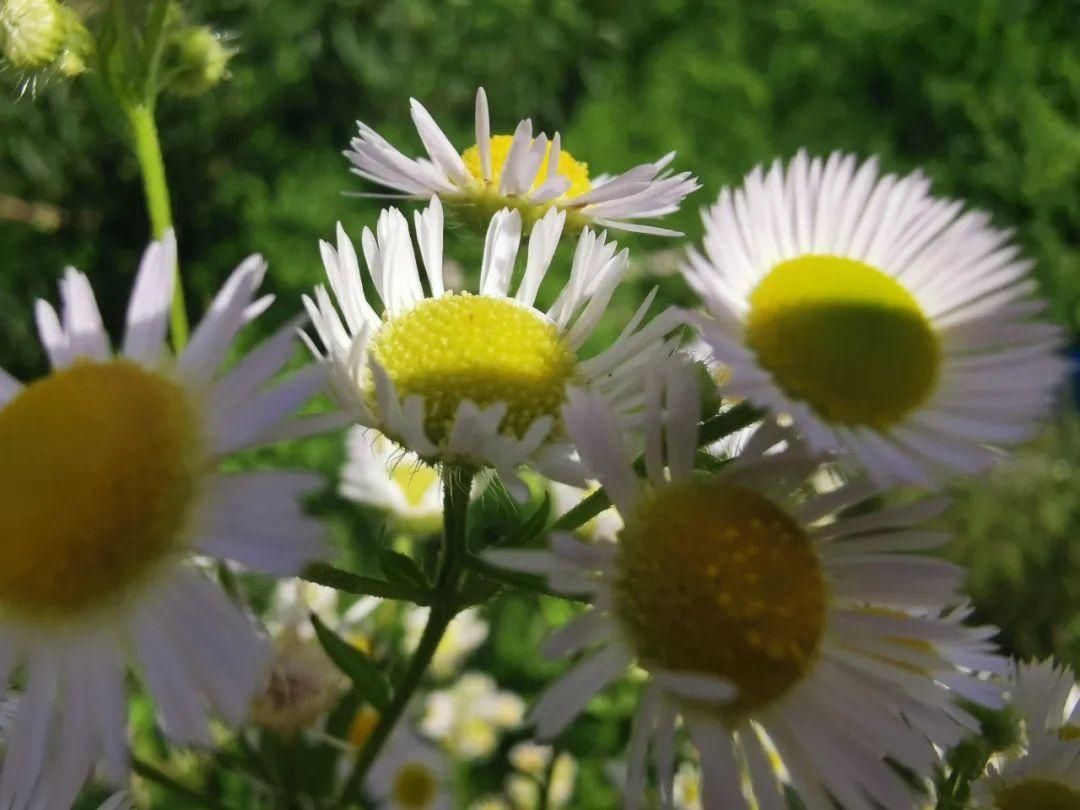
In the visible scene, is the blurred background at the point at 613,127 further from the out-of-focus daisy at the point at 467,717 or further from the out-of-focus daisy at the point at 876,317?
the out-of-focus daisy at the point at 876,317

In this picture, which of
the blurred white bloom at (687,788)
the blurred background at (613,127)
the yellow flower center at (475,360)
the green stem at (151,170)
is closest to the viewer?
the yellow flower center at (475,360)

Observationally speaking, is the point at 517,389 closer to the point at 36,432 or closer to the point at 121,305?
the point at 36,432

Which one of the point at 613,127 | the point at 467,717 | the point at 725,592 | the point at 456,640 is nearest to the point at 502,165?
the point at 725,592

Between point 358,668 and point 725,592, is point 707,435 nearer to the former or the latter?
point 725,592

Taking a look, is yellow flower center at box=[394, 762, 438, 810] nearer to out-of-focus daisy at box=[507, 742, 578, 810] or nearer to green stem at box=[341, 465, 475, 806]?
out-of-focus daisy at box=[507, 742, 578, 810]

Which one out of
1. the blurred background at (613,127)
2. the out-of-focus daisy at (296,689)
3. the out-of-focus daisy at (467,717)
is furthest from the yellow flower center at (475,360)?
the blurred background at (613,127)

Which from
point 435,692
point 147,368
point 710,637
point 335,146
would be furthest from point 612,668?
point 335,146
